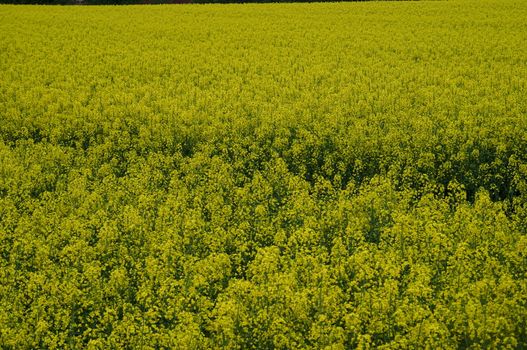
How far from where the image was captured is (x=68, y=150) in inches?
439

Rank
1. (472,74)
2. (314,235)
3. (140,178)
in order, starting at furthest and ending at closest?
(472,74) → (140,178) → (314,235)

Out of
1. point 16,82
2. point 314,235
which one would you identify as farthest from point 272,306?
point 16,82

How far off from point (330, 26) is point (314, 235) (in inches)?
688

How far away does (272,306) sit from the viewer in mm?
5469

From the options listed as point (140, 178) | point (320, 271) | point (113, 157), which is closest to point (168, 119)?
point (113, 157)

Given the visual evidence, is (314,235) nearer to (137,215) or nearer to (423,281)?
(423,281)

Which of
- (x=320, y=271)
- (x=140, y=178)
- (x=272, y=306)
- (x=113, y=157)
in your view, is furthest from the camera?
(x=113, y=157)

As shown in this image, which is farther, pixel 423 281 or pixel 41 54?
pixel 41 54

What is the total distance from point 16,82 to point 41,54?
12.1ft

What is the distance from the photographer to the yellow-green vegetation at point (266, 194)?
17.7 ft

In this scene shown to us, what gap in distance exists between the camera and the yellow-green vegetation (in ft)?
17.7

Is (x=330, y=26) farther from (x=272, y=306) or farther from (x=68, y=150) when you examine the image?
(x=272, y=306)

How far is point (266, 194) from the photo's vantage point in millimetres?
8625

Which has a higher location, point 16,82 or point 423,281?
point 16,82
